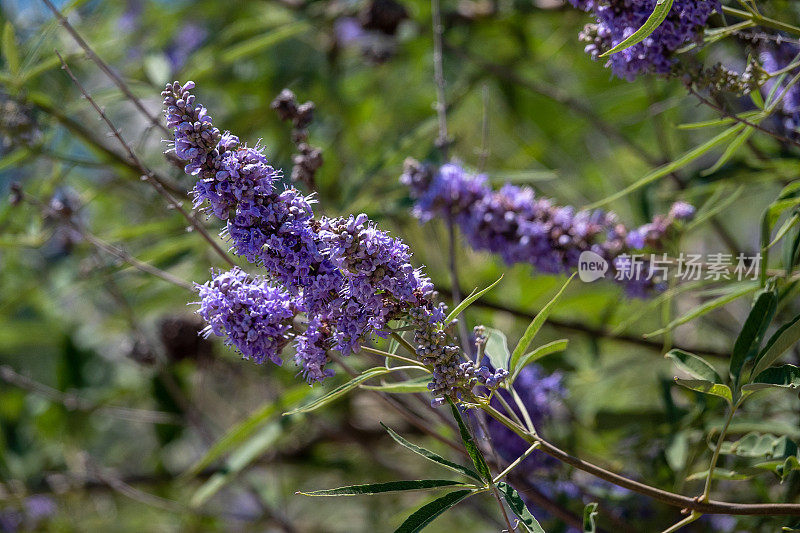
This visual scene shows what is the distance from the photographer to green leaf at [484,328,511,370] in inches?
68.6

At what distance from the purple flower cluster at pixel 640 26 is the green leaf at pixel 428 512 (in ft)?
3.60

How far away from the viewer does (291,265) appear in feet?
4.73

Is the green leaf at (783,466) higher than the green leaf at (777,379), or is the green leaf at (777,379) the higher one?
the green leaf at (777,379)

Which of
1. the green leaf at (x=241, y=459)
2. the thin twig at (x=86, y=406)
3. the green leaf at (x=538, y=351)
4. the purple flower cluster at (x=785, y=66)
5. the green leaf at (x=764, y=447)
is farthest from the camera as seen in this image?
the thin twig at (x=86, y=406)

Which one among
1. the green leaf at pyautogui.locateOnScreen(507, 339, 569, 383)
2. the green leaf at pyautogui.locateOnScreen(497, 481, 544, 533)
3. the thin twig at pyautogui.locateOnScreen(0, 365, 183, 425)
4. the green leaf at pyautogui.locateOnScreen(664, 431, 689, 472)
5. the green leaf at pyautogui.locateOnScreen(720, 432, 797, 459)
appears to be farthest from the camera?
the thin twig at pyautogui.locateOnScreen(0, 365, 183, 425)

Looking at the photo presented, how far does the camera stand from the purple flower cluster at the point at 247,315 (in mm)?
1480

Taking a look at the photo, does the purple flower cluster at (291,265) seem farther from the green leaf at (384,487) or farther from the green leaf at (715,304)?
the green leaf at (715,304)

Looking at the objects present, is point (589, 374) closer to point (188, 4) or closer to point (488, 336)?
point (488, 336)

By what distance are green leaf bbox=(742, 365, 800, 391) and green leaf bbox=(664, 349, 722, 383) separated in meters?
0.09

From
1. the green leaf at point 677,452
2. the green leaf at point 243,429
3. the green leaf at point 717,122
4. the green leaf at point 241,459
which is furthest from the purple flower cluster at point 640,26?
the green leaf at point 241,459

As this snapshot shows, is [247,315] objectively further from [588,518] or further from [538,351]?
[588,518]

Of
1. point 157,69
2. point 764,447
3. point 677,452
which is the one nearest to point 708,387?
point 764,447

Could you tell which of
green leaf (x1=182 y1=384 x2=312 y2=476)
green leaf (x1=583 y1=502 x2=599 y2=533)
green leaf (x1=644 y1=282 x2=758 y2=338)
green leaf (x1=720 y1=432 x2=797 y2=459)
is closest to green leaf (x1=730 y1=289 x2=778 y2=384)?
green leaf (x1=644 y1=282 x2=758 y2=338)

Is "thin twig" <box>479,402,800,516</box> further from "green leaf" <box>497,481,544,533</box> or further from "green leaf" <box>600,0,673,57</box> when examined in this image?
"green leaf" <box>600,0,673,57</box>
